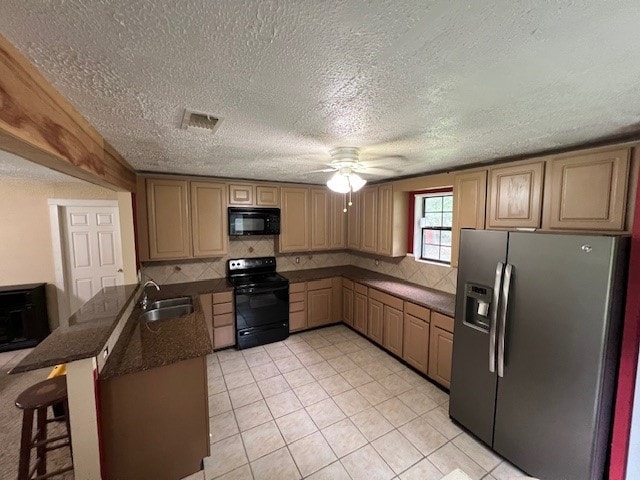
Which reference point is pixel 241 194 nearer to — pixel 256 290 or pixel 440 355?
pixel 256 290

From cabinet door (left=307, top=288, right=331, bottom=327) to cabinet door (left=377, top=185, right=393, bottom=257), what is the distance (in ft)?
3.58

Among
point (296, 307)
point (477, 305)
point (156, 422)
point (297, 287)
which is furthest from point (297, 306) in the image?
point (477, 305)

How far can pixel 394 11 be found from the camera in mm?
696

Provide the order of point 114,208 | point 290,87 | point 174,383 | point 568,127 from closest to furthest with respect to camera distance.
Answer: point 290,87 < point 568,127 < point 174,383 < point 114,208

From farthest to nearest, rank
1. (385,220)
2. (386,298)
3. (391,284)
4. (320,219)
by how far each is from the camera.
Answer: (320,219), (385,220), (391,284), (386,298)

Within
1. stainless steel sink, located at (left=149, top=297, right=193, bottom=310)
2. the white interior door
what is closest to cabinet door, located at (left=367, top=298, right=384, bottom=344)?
stainless steel sink, located at (left=149, top=297, right=193, bottom=310)

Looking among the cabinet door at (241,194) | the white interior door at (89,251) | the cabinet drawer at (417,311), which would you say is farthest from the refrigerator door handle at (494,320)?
the white interior door at (89,251)

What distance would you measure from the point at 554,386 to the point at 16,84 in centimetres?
296

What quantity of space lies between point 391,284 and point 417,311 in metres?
0.74

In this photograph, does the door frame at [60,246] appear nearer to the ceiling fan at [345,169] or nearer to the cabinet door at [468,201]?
the ceiling fan at [345,169]

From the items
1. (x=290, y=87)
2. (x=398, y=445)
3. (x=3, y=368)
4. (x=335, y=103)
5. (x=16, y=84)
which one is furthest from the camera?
(x=3, y=368)

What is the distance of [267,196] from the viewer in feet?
12.7

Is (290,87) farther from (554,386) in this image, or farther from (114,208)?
(114,208)

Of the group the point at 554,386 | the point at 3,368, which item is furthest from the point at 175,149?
the point at 3,368
